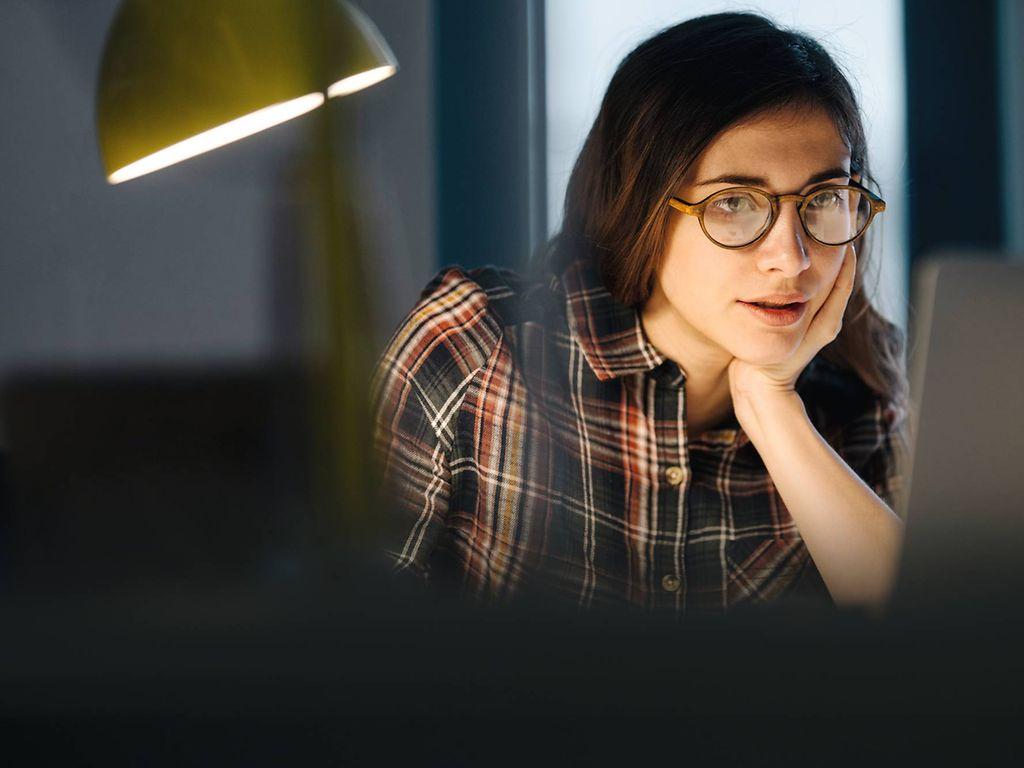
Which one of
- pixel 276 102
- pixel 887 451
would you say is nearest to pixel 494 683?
pixel 276 102

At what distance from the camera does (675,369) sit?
1338mm

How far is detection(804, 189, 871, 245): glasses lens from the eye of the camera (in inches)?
46.4

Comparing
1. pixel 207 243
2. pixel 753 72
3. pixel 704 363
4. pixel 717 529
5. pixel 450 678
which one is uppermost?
pixel 753 72

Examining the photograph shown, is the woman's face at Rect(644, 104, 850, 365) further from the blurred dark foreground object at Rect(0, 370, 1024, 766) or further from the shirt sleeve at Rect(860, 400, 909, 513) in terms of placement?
the blurred dark foreground object at Rect(0, 370, 1024, 766)

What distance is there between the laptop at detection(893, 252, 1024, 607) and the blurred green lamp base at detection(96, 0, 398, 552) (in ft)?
1.22

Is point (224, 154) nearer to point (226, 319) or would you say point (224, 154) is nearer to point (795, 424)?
point (226, 319)

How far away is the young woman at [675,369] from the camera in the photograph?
45.9 inches

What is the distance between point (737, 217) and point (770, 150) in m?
0.09

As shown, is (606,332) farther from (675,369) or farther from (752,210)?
(752,210)

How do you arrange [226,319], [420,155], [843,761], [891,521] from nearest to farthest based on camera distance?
[843,761] → [226,319] → [420,155] → [891,521]

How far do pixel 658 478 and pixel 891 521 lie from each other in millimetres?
311

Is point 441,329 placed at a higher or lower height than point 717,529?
higher

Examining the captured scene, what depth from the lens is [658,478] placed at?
132 cm

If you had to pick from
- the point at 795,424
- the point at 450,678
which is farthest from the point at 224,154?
the point at 795,424
